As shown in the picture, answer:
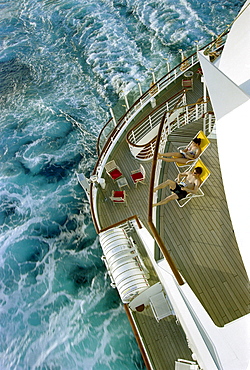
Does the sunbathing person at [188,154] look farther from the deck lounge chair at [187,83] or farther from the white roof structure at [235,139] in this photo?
the deck lounge chair at [187,83]

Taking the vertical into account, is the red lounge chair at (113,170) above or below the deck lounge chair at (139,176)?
above

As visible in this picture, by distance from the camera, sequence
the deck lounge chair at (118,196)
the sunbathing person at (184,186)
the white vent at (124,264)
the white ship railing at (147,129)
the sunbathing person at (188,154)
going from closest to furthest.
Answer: the sunbathing person at (184,186)
the white vent at (124,264)
the sunbathing person at (188,154)
the deck lounge chair at (118,196)
the white ship railing at (147,129)

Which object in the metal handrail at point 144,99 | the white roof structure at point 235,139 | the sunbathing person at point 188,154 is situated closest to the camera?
the white roof structure at point 235,139

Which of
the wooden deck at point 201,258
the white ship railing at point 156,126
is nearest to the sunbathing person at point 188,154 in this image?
the wooden deck at point 201,258

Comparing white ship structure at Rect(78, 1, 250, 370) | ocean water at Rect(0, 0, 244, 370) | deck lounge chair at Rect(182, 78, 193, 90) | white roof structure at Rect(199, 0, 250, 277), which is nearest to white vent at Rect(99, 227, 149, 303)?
white ship structure at Rect(78, 1, 250, 370)

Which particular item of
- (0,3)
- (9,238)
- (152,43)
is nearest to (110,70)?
(152,43)

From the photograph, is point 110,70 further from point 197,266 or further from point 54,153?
point 197,266
